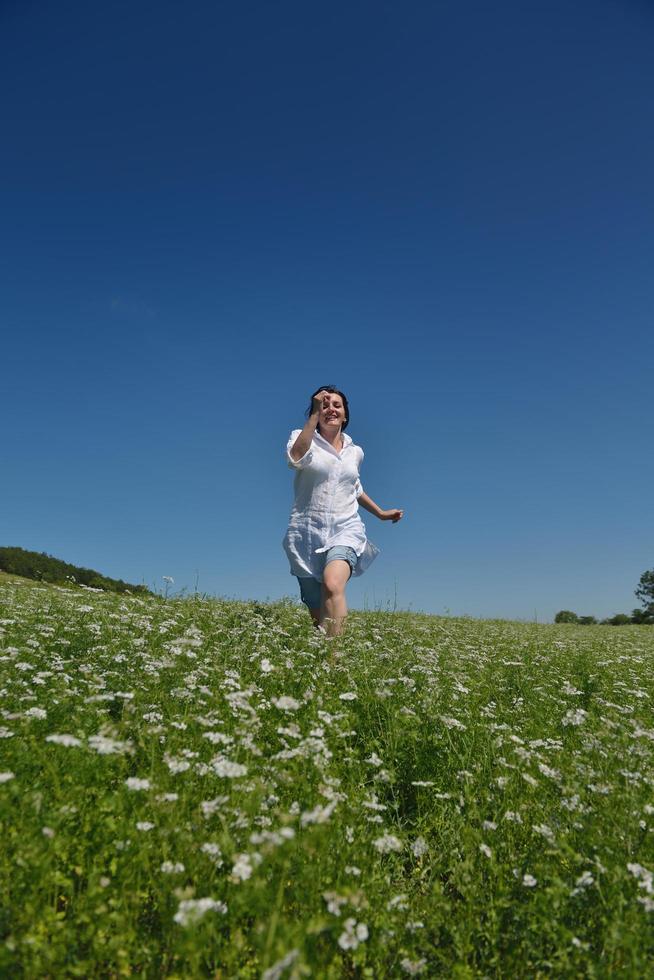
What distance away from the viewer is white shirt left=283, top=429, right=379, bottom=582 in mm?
7266

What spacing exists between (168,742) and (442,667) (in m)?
3.95

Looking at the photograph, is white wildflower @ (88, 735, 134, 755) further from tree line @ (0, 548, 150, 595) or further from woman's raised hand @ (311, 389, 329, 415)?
tree line @ (0, 548, 150, 595)

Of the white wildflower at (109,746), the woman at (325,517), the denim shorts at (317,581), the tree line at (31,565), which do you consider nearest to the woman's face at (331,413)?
the woman at (325,517)

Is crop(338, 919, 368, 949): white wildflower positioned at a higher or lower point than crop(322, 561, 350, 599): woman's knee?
lower

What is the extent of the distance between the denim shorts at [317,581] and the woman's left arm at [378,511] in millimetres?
1096

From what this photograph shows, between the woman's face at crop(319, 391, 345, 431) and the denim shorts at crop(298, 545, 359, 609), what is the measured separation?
5.38ft

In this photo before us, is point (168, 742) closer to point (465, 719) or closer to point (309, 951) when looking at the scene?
point (309, 951)

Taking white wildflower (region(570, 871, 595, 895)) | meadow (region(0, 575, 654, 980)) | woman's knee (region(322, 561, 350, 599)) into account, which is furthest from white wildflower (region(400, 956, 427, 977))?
woman's knee (region(322, 561, 350, 599))

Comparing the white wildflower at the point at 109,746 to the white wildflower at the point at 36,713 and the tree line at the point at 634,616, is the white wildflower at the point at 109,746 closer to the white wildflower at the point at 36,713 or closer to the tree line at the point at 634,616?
the white wildflower at the point at 36,713

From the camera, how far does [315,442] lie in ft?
24.7

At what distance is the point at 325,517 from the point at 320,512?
0.31 feet

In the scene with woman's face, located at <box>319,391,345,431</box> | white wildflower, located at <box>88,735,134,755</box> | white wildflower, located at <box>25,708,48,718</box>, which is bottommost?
white wildflower, located at <box>88,735,134,755</box>

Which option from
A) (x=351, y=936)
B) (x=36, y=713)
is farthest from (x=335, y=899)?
(x=36, y=713)

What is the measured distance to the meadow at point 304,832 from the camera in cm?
260
